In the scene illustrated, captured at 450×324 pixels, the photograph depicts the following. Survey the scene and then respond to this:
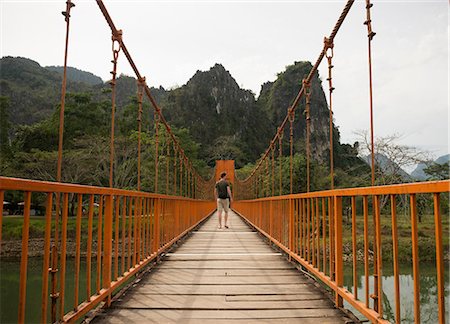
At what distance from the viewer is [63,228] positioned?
1600 millimetres

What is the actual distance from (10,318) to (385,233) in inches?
580

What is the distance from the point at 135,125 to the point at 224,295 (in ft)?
88.2

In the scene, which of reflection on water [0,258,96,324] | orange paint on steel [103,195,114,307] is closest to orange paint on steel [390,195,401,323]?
orange paint on steel [103,195,114,307]

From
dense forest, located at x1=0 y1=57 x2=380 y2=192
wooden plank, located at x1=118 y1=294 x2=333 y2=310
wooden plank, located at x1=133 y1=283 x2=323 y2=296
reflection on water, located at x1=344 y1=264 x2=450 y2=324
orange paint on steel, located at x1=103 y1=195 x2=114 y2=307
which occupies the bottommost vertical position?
reflection on water, located at x1=344 y1=264 x2=450 y2=324

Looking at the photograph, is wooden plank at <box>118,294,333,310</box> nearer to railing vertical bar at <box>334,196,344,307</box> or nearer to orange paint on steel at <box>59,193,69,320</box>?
railing vertical bar at <box>334,196,344,307</box>

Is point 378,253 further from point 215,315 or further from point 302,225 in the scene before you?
point 302,225

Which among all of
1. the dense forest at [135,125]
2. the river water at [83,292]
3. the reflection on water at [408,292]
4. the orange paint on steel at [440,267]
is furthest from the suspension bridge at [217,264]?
the dense forest at [135,125]

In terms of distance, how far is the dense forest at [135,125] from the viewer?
18484 millimetres

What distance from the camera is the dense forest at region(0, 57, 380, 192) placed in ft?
60.6

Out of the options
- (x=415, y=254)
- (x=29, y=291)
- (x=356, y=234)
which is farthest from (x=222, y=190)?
(x=29, y=291)

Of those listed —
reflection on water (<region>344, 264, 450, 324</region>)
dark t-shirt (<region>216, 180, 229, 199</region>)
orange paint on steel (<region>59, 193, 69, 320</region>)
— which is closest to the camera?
orange paint on steel (<region>59, 193, 69, 320</region>)

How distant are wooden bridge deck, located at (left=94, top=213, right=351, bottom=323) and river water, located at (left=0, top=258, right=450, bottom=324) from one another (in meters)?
5.86

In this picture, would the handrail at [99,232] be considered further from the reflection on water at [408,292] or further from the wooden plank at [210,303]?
the reflection on water at [408,292]

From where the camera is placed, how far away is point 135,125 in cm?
2812
